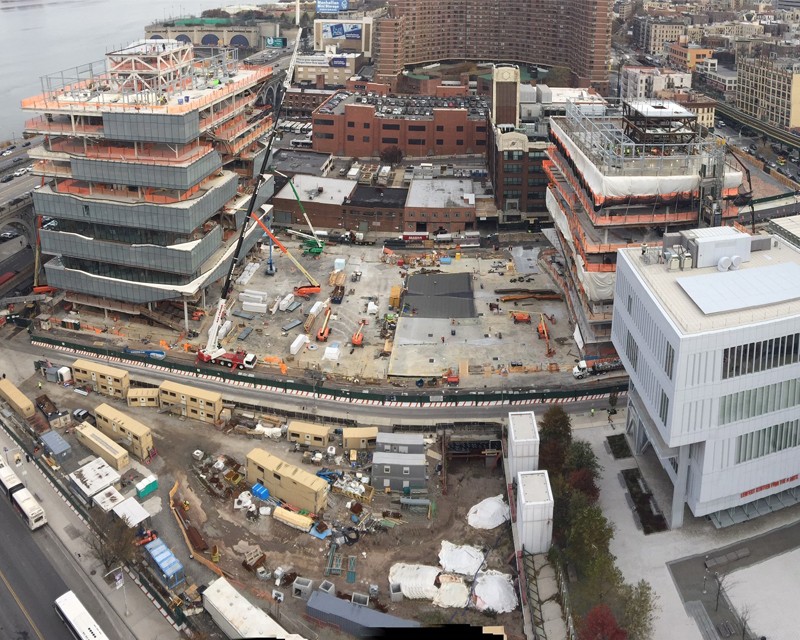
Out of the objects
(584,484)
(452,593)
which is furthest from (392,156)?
(452,593)

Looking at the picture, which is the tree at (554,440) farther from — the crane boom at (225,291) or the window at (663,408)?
the crane boom at (225,291)

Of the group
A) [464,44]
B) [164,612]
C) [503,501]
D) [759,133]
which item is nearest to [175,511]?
[164,612]

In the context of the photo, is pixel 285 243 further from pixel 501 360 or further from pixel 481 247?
pixel 501 360

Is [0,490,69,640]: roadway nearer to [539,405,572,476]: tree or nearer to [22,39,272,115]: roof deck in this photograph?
[539,405,572,476]: tree

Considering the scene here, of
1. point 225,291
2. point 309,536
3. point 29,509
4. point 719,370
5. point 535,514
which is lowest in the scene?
point 309,536

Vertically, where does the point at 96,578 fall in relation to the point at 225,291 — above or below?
below

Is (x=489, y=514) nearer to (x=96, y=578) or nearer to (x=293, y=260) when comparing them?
(x=96, y=578)
